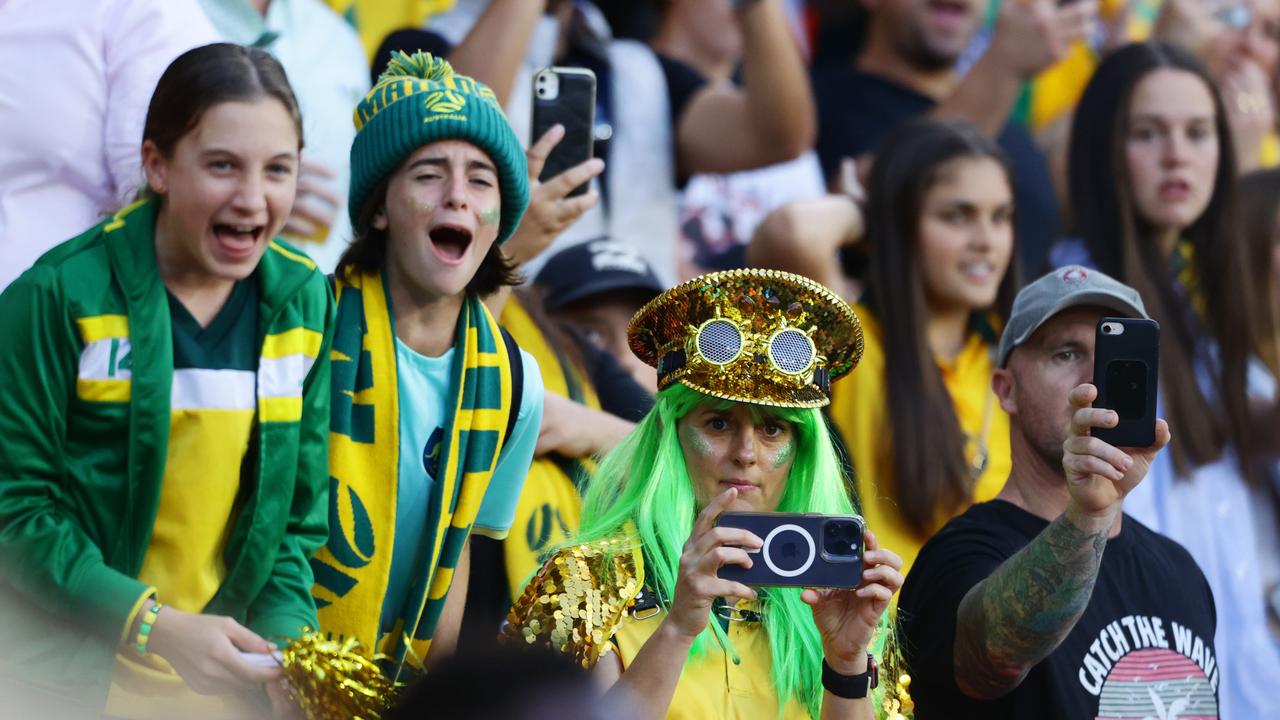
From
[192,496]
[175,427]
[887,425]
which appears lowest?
[192,496]

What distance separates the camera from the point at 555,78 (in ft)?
15.1

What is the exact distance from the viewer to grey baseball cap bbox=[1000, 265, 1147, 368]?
4.12 meters

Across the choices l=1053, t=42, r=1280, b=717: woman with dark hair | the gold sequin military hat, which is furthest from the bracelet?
l=1053, t=42, r=1280, b=717: woman with dark hair

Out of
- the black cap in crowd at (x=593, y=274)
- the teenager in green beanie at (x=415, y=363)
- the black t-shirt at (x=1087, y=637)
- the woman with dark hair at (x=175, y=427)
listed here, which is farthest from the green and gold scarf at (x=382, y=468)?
the black cap in crowd at (x=593, y=274)

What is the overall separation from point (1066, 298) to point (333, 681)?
1.83 m

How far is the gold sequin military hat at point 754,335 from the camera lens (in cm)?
367

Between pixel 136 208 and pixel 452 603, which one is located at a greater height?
pixel 136 208

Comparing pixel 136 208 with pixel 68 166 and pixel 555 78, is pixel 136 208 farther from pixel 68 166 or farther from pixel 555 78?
pixel 555 78

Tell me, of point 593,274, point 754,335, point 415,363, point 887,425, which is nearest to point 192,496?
point 415,363

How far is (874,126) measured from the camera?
6.71m

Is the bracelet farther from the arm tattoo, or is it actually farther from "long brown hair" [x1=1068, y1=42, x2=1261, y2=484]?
"long brown hair" [x1=1068, y1=42, x2=1261, y2=484]

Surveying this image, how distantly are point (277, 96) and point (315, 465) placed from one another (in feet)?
2.36

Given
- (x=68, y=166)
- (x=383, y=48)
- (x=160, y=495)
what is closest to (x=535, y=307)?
(x=383, y=48)

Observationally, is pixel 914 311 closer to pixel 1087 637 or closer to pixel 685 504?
pixel 1087 637
